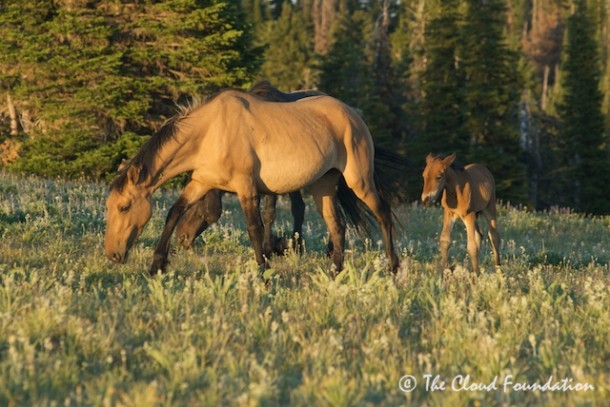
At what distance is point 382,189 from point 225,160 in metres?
2.75

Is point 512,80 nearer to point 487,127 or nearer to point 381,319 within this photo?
point 487,127

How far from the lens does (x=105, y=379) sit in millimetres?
4191

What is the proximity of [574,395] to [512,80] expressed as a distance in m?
36.7

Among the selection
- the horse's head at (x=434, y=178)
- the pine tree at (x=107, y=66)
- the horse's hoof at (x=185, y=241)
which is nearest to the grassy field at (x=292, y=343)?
the horse's hoof at (x=185, y=241)

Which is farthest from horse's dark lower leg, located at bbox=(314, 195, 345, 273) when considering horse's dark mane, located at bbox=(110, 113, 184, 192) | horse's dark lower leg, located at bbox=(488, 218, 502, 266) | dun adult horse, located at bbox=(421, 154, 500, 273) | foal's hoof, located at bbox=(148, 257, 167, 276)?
horse's dark lower leg, located at bbox=(488, 218, 502, 266)

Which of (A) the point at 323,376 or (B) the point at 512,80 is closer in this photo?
(A) the point at 323,376

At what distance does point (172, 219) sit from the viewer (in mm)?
7629

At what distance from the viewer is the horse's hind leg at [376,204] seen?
848cm

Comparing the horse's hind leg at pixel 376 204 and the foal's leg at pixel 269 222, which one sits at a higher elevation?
the horse's hind leg at pixel 376 204

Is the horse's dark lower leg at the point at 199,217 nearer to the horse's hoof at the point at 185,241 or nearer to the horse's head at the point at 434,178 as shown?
the horse's hoof at the point at 185,241

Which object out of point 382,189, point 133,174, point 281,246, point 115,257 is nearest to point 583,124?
point 382,189

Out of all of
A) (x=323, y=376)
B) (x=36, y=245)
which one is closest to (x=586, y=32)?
(x=36, y=245)

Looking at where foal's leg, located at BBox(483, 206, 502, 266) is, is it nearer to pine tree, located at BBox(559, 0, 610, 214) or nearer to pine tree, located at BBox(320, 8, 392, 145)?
pine tree, located at BBox(320, 8, 392, 145)

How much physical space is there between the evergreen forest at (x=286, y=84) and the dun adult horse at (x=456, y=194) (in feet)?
1.53
